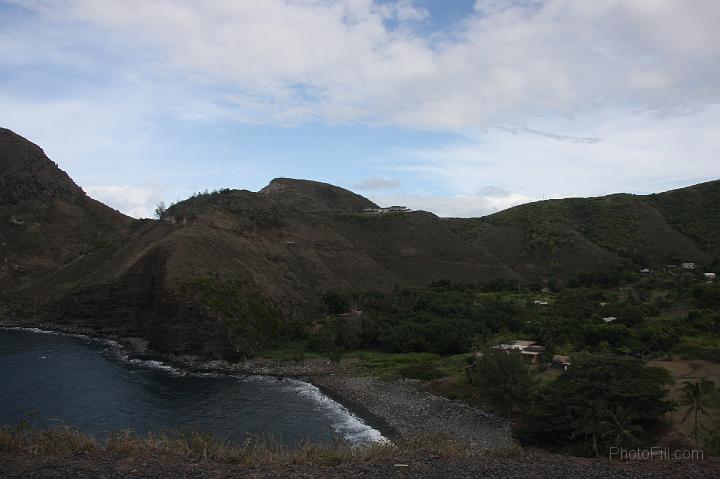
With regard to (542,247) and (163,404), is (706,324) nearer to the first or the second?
(163,404)

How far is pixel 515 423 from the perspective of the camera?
36.5 m

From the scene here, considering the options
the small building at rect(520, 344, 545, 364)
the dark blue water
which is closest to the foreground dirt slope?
the dark blue water

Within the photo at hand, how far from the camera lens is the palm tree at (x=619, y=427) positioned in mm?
25203

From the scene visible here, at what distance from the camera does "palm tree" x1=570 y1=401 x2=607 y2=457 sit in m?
26.8

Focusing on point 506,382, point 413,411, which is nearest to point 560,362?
point 506,382

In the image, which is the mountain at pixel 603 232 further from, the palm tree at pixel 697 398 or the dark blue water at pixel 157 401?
the dark blue water at pixel 157 401

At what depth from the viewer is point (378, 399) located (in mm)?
42906

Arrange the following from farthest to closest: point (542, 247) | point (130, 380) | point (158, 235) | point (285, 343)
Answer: point (542, 247) → point (158, 235) → point (285, 343) → point (130, 380)

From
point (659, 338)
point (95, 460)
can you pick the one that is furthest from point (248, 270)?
point (95, 460)

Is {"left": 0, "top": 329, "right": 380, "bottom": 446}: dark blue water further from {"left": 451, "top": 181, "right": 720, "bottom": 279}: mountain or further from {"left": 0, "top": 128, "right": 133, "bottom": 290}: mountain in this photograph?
{"left": 451, "top": 181, "right": 720, "bottom": 279}: mountain

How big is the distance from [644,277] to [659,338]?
39820mm

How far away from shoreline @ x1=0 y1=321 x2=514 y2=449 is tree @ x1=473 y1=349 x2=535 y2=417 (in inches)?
51.2

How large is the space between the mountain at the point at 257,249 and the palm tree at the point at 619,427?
3807 cm

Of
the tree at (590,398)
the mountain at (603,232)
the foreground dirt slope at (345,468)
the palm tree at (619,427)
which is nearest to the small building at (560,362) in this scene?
the tree at (590,398)
